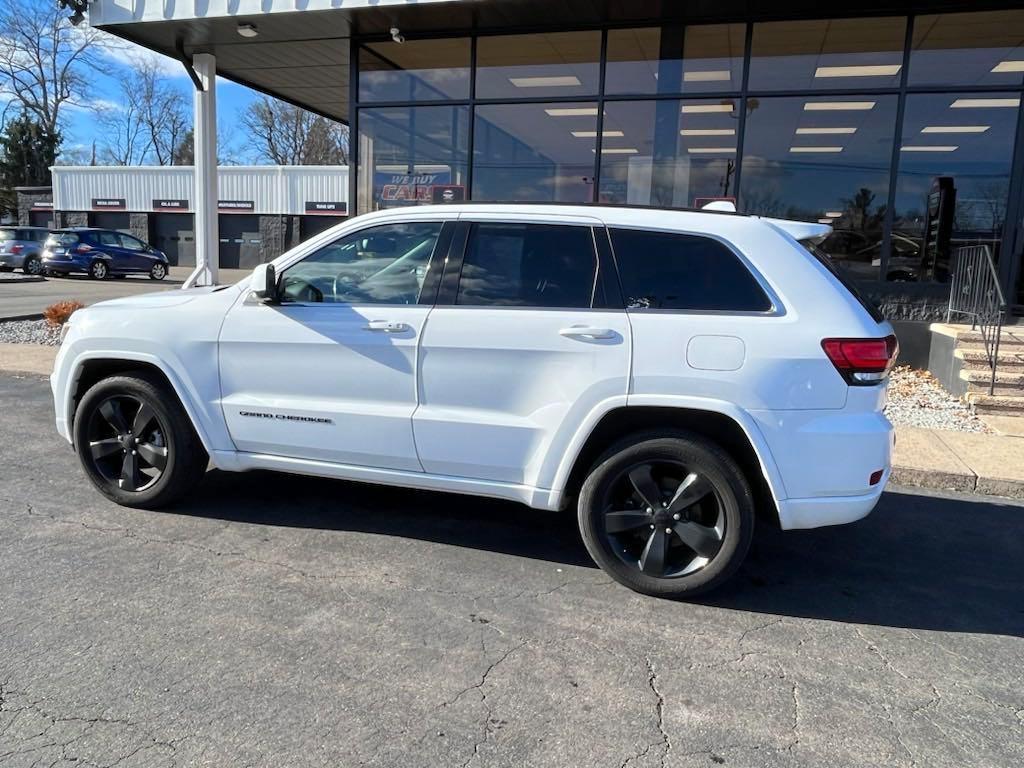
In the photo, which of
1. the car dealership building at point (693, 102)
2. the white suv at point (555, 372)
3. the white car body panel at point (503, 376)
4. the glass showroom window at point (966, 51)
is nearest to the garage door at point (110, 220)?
the car dealership building at point (693, 102)

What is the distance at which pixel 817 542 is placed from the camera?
445 cm

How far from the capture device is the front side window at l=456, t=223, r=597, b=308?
3.73 m

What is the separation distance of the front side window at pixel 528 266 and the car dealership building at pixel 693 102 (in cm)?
590

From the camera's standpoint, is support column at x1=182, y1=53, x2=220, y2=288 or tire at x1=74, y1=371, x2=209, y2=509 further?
support column at x1=182, y1=53, x2=220, y2=288

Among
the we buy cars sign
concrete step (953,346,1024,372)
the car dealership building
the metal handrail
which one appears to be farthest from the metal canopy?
concrete step (953,346,1024,372)

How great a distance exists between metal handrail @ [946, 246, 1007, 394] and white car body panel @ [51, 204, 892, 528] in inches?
214

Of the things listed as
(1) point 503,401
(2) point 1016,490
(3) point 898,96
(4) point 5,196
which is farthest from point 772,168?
(4) point 5,196

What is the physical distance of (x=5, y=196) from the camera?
47844 mm

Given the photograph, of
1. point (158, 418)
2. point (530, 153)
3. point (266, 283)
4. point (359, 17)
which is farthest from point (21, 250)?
point (266, 283)

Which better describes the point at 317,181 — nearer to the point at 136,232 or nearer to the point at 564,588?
the point at 136,232

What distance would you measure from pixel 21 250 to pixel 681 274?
90.7 feet

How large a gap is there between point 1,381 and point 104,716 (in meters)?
7.47

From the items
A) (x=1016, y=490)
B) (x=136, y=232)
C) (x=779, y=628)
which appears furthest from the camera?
(x=136, y=232)

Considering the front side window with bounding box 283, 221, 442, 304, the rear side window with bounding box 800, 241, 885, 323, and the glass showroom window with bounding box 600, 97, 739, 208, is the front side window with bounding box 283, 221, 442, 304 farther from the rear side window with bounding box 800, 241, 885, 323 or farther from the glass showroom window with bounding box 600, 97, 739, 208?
the glass showroom window with bounding box 600, 97, 739, 208
